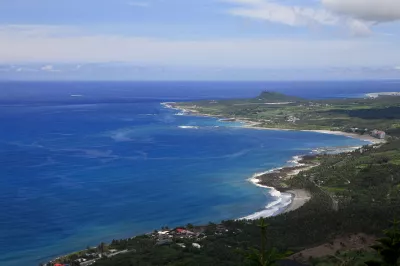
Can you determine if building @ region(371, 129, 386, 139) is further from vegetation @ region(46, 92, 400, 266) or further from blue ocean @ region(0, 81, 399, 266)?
vegetation @ region(46, 92, 400, 266)

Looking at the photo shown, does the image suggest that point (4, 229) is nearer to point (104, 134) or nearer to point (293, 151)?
point (293, 151)

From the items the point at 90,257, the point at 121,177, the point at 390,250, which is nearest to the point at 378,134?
the point at 121,177

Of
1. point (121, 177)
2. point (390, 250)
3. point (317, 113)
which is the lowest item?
point (121, 177)

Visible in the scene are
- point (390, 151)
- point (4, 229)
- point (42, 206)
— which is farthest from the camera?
point (390, 151)

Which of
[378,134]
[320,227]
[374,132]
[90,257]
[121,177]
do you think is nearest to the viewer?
[90,257]

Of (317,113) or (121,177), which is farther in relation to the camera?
(317,113)

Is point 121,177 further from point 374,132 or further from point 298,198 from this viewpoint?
point 374,132

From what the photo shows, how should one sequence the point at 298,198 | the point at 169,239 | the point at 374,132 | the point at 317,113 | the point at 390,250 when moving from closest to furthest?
the point at 390,250 < the point at 169,239 < the point at 298,198 < the point at 374,132 < the point at 317,113

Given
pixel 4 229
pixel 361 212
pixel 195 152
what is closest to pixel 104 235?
pixel 4 229

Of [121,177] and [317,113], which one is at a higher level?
[317,113]
